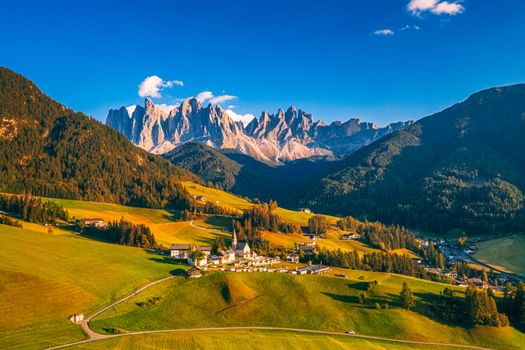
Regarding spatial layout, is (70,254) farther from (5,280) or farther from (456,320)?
(456,320)

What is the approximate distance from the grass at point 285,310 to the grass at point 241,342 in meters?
4.58

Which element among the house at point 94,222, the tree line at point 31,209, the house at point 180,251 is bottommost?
the house at point 180,251

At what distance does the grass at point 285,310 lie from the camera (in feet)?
274

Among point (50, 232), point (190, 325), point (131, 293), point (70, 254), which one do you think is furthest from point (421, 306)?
point (50, 232)

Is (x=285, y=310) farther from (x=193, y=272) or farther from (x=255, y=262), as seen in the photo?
(x=255, y=262)

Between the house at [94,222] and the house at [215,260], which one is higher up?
the house at [94,222]

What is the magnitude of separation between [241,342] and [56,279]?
44.0 meters

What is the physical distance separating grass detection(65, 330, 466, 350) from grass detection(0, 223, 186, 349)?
9.51m

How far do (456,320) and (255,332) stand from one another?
158ft

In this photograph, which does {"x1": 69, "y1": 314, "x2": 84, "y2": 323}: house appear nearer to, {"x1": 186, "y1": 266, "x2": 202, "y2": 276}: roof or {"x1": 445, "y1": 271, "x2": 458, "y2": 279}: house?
{"x1": 186, "y1": 266, "x2": 202, "y2": 276}: roof

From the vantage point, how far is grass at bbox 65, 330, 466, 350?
6888cm

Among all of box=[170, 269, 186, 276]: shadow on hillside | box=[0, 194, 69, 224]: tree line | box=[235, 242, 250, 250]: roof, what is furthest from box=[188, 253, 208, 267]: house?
box=[0, 194, 69, 224]: tree line

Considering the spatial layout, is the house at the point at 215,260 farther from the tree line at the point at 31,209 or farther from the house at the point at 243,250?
the tree line at the point at 31,209

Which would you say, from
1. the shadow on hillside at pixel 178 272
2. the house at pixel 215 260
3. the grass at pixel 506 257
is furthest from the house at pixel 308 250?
the grass at pixel 506 257
